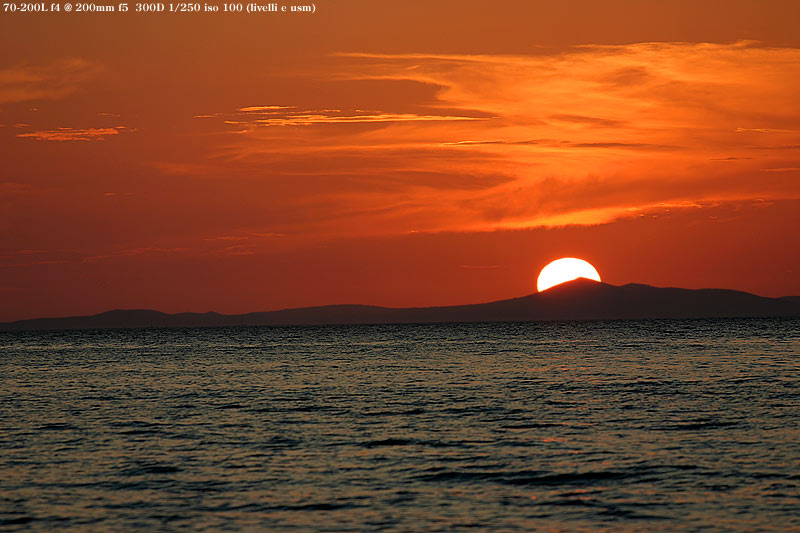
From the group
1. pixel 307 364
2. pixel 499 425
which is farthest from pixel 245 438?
pixel 307 364

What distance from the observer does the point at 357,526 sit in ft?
74.5

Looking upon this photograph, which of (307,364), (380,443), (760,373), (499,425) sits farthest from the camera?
(307,364)

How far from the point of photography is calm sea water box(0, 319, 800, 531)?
23.8m

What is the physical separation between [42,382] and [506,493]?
191 feet

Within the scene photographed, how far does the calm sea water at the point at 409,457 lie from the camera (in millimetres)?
23781

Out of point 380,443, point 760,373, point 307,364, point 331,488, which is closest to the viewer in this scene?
point 331,488

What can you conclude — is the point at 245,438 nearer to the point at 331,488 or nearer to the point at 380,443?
the point at 380,443

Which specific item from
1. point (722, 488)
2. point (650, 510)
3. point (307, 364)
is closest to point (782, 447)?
point (722, 488)

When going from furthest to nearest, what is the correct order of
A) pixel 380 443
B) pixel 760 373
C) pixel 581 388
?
pixel 760 373 < pixel 581 388 < pixel 380 443

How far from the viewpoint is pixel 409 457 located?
32.2 metres

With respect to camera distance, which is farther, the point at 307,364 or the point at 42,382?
the point at 307,364

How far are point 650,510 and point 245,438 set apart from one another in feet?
61.0

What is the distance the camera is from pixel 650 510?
2388 cm

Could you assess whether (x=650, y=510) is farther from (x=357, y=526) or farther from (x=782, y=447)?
(x=782, y=447)
